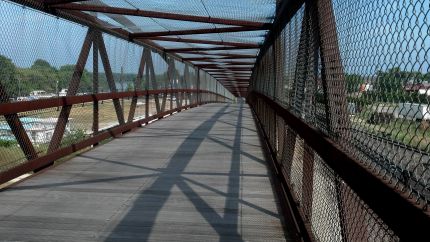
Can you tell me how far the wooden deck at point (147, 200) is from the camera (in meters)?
3.71

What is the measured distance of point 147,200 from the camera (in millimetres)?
4613

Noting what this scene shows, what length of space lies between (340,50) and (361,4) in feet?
1.67

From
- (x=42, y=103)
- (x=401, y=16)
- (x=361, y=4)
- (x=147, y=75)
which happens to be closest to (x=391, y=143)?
(x=401, y=16)

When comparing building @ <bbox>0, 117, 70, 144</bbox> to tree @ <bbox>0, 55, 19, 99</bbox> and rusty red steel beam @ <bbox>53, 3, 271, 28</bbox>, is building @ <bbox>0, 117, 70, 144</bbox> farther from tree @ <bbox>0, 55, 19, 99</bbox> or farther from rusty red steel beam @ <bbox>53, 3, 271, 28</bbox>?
rusty red steel beam @ <bbox>53, 3, 271, 28</bbox>

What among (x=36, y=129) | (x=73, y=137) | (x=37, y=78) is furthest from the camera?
(x=73, y=137)

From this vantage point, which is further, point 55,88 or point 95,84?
point 95,84

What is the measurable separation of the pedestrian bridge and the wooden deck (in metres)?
0.02

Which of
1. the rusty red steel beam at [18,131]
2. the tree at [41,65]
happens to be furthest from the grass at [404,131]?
the tree at [41,65]

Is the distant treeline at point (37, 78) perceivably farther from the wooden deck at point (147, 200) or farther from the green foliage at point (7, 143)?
the wooden deck at point (147, 200)

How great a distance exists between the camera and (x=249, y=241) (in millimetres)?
3574

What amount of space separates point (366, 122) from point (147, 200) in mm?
2964

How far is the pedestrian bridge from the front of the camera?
1.67 meters

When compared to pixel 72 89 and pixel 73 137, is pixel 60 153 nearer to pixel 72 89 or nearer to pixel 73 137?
pixel 73 137

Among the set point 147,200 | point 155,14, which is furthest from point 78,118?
point 147,200
